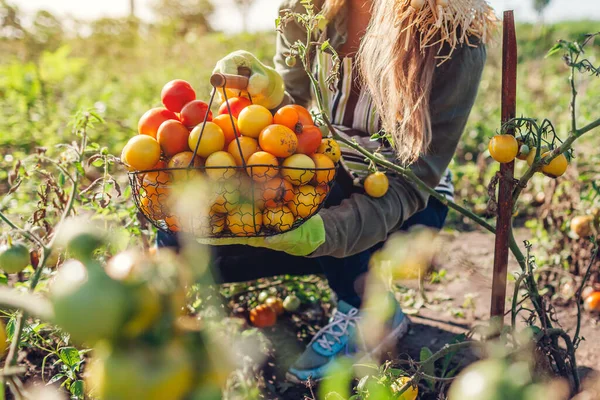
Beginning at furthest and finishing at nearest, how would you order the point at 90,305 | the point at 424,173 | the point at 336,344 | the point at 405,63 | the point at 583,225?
the point at 583,225 < the point at 336,344 < the point at 424,173 < the point at 405,63 < the point at 90,305

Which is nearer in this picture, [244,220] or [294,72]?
[244,220]

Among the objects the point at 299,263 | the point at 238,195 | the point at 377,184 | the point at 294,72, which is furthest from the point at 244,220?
the point at 294,72

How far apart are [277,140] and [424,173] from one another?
658 millimetres

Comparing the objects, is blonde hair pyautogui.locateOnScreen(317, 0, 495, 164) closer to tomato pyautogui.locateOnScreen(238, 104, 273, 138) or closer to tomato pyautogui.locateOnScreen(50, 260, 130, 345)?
tomato pyautogui.locateOnScreen(238, 104, 273, 138)

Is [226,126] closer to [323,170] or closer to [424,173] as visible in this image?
[323,170]

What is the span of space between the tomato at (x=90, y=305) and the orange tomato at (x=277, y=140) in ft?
3.36

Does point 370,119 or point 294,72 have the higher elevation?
point 294,72

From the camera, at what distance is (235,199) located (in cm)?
131

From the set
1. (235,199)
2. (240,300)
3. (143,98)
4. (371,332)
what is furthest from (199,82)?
(235,199)

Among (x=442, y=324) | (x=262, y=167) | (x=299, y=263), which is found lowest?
(x=442, y=324)

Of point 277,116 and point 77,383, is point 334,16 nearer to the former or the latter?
point 277,116

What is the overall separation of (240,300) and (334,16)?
116cm

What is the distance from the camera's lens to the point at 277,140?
51.6 inches

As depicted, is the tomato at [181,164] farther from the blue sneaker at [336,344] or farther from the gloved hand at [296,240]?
the blue sneaker at [336,344]
